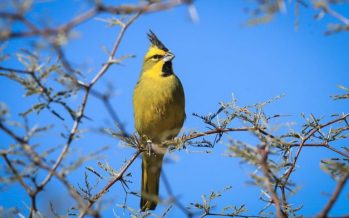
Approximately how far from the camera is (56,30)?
0.98 metres

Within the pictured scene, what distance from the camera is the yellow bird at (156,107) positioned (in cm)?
431

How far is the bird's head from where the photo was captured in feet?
16.0

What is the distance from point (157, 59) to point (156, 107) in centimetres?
86

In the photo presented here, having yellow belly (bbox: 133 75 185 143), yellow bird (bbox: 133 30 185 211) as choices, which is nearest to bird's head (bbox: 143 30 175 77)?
yellow bird (bbox: 133 30 185 211)

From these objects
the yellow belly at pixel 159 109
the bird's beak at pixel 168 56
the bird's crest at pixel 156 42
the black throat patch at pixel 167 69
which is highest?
the bird's crest at pixel 156 42

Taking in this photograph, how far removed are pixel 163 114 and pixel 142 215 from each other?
2.02 metres

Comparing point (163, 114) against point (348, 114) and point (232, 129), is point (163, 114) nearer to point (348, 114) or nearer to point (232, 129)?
point (232, 129)

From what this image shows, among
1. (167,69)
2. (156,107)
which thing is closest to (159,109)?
(156,107)

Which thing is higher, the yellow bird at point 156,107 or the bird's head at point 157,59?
the bird's head at point 157,59

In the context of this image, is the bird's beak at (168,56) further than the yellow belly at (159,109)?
Yes

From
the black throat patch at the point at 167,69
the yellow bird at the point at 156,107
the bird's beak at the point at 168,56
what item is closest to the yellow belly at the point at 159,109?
the yellow bird at the point at 156,107

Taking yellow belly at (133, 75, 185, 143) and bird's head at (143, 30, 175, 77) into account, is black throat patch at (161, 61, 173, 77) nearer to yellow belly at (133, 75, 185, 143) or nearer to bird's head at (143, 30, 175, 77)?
bird's head at (143, 30, 175, 77)

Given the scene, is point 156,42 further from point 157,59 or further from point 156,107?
point 156,107

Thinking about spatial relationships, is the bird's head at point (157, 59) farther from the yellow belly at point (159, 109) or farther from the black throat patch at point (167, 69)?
the yellow belly at point (159, 109)
